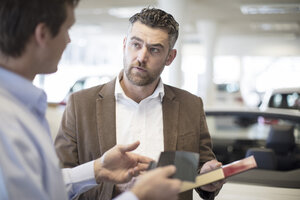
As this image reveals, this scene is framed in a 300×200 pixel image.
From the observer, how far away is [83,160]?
77.8 inches

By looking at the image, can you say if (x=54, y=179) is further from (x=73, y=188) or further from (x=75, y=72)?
(x=75, y=72)

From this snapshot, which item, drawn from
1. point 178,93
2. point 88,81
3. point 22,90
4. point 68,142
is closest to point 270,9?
point 88,81

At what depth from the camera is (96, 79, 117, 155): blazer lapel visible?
6.49 feet

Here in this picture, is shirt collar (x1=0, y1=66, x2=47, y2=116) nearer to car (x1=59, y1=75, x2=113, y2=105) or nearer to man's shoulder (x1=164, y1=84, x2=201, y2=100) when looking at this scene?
man's shoulder (x1=164, y1=84, x2=201, y2=100)

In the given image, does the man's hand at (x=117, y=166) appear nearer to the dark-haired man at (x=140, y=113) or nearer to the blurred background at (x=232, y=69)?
the dark-haired man at (x=140, y=113)

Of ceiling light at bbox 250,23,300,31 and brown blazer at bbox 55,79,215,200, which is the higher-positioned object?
ceiling light at bbox 250,23,300,31

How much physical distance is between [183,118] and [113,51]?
67.1ft

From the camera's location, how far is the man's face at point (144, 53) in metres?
2.04

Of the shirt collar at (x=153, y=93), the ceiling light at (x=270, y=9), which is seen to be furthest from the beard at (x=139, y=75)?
the ceiling light at (x=270, y=9)

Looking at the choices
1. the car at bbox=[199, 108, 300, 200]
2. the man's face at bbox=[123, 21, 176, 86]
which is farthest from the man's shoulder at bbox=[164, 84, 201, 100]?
the car at bbox=[199, 108, 300, 200]

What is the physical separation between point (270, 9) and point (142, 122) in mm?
10449

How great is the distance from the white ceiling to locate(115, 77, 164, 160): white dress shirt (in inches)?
313

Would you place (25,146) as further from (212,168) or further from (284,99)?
(284,99)

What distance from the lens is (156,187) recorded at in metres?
1.07
